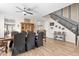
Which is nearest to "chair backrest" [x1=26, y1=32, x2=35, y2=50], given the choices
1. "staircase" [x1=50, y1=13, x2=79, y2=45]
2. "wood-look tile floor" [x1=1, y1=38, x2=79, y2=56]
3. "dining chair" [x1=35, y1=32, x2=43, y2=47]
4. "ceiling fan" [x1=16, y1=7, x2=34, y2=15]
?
"dining chair" [x1=35, y1=32, x2=43, y2=47]

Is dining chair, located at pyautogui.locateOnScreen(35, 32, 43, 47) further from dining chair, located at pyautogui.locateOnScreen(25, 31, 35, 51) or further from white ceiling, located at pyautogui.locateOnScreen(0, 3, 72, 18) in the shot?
white ceiling, located at pyautogui.locateOnScreen(0, 3, 72, 18)

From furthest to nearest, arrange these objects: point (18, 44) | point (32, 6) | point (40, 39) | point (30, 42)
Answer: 1. point (30, 42)
2. point (40, 39)
3. point (18, 44)
4. point (32, 6)

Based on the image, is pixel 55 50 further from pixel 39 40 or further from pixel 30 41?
pixel 30 41

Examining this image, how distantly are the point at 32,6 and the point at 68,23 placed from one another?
97 centimetres

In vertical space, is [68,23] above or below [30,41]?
above

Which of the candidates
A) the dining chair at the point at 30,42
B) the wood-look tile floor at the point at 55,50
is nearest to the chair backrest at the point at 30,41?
the dining chair at the point at 30,42

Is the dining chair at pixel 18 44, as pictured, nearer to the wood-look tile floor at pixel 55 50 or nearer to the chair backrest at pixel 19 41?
the chair backrest at pixel 19 41

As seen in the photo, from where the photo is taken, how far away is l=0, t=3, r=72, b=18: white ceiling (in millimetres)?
2693

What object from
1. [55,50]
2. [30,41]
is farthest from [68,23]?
[30,41]

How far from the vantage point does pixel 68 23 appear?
2.83 m

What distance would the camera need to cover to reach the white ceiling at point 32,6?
2693mm

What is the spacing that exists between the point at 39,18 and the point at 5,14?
81cm

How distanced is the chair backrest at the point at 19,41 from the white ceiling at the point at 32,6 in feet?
1.71

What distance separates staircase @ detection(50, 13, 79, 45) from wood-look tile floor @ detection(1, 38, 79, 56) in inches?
13.8
